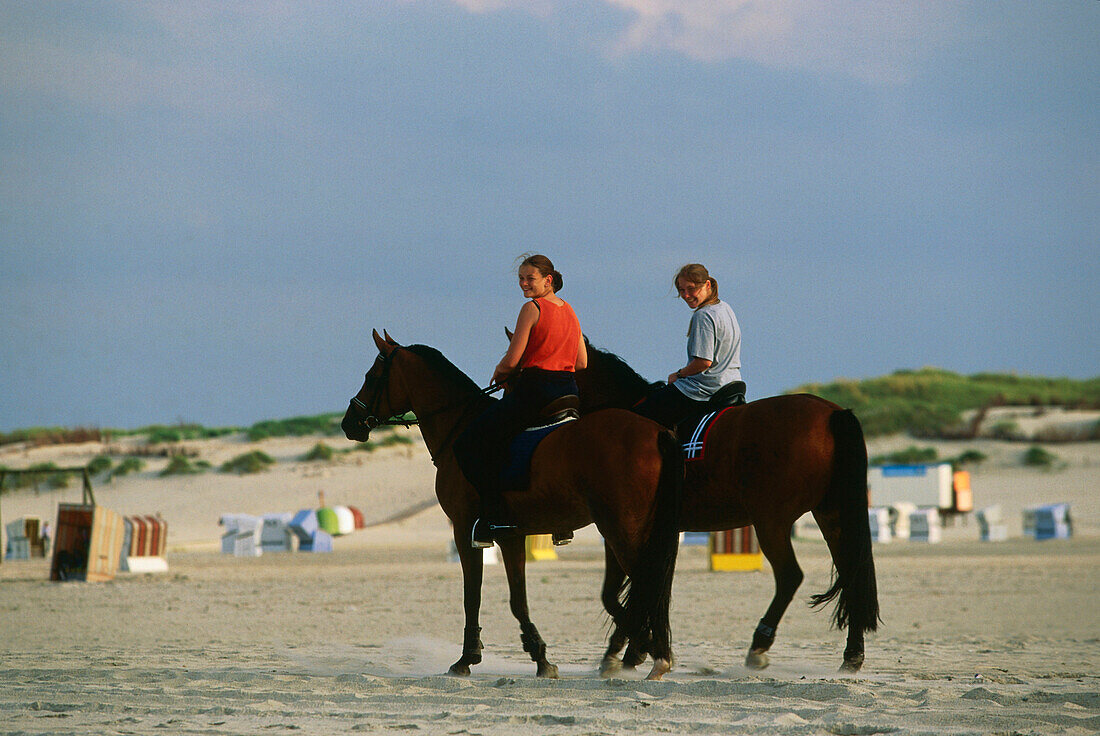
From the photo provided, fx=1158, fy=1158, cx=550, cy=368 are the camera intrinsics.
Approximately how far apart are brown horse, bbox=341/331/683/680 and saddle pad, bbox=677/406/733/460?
51 centimetres

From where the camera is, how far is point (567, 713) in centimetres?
591

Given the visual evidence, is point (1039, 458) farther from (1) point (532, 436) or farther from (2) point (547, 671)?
(1) point (532, 436)

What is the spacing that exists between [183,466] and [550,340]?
3740 cm

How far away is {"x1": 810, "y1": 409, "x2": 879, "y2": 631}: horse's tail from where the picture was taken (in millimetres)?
7078

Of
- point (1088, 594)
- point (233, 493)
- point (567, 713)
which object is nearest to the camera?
point (567, 713)

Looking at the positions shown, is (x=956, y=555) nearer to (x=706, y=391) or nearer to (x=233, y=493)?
(x=706, y=391)

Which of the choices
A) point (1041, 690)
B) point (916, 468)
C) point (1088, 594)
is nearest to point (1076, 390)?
point (916, 468)

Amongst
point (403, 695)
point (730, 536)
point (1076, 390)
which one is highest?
point (1076, 390)

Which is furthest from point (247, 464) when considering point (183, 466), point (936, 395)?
point (936, 395)

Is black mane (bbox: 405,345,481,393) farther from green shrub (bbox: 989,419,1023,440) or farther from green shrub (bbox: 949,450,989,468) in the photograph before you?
green shrub (bbox: 989,419,1023,440)

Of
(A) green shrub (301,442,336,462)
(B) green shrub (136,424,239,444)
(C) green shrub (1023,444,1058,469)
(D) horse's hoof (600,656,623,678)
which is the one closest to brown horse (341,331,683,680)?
(D) horse's hoof (600,656,623,678)

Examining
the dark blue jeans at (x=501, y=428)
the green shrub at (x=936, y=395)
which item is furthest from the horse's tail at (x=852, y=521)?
the green shrub at (x=936, y=395)

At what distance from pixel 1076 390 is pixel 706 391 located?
5707 centimetres

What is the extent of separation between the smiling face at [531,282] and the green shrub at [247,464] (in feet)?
119
